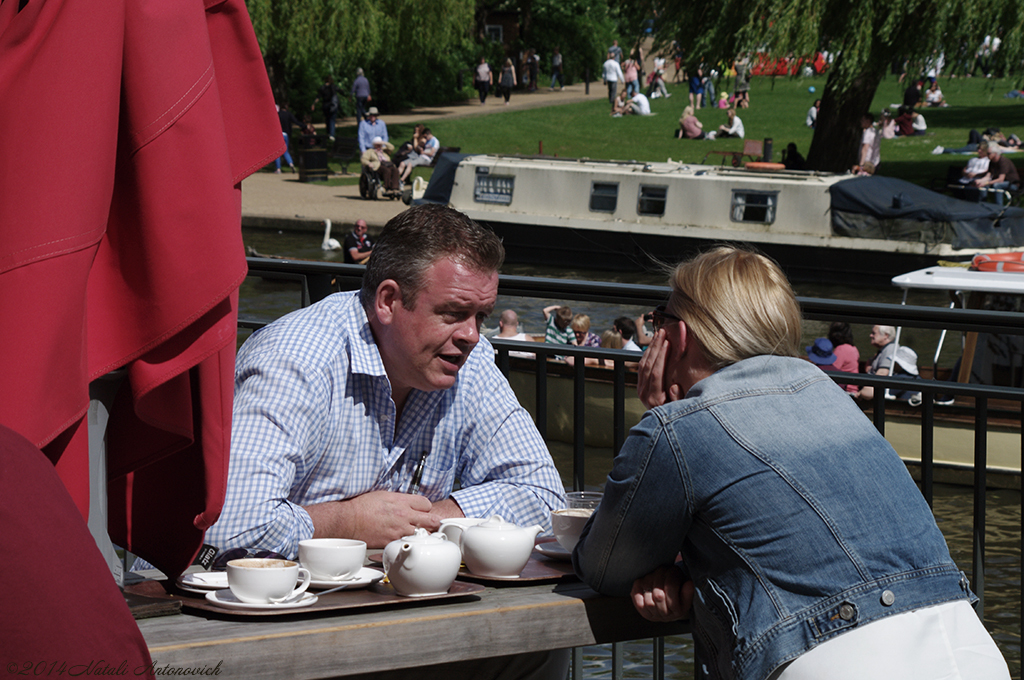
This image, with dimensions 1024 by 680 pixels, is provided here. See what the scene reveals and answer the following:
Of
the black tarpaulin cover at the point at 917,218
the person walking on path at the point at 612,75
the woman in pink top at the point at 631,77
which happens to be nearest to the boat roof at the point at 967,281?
the black tarpaulin cover at the point at 917,218

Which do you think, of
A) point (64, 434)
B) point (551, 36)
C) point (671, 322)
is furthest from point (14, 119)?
point (551, 36)

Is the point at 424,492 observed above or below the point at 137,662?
below

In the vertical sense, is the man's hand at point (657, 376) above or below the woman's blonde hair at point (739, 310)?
below

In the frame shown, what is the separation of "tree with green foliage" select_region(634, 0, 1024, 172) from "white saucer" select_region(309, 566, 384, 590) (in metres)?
20.9

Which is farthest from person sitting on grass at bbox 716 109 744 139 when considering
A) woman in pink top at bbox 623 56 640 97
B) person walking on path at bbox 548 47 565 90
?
person walking on path at bbox 548 47 565 90

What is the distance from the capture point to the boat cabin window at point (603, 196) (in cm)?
2359

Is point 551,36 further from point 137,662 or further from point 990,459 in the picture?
point 137,662

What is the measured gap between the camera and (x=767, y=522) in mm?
2211

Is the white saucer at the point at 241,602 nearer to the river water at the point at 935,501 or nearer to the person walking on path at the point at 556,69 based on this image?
the river water at the point at 935,501

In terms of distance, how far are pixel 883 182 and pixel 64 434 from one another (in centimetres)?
2190

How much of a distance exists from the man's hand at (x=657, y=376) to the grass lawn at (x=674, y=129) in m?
28.1

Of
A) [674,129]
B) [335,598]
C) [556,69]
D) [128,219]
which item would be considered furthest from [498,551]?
[556,69]

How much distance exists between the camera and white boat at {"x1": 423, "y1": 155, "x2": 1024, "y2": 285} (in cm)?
2147

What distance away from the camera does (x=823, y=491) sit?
2.22m
